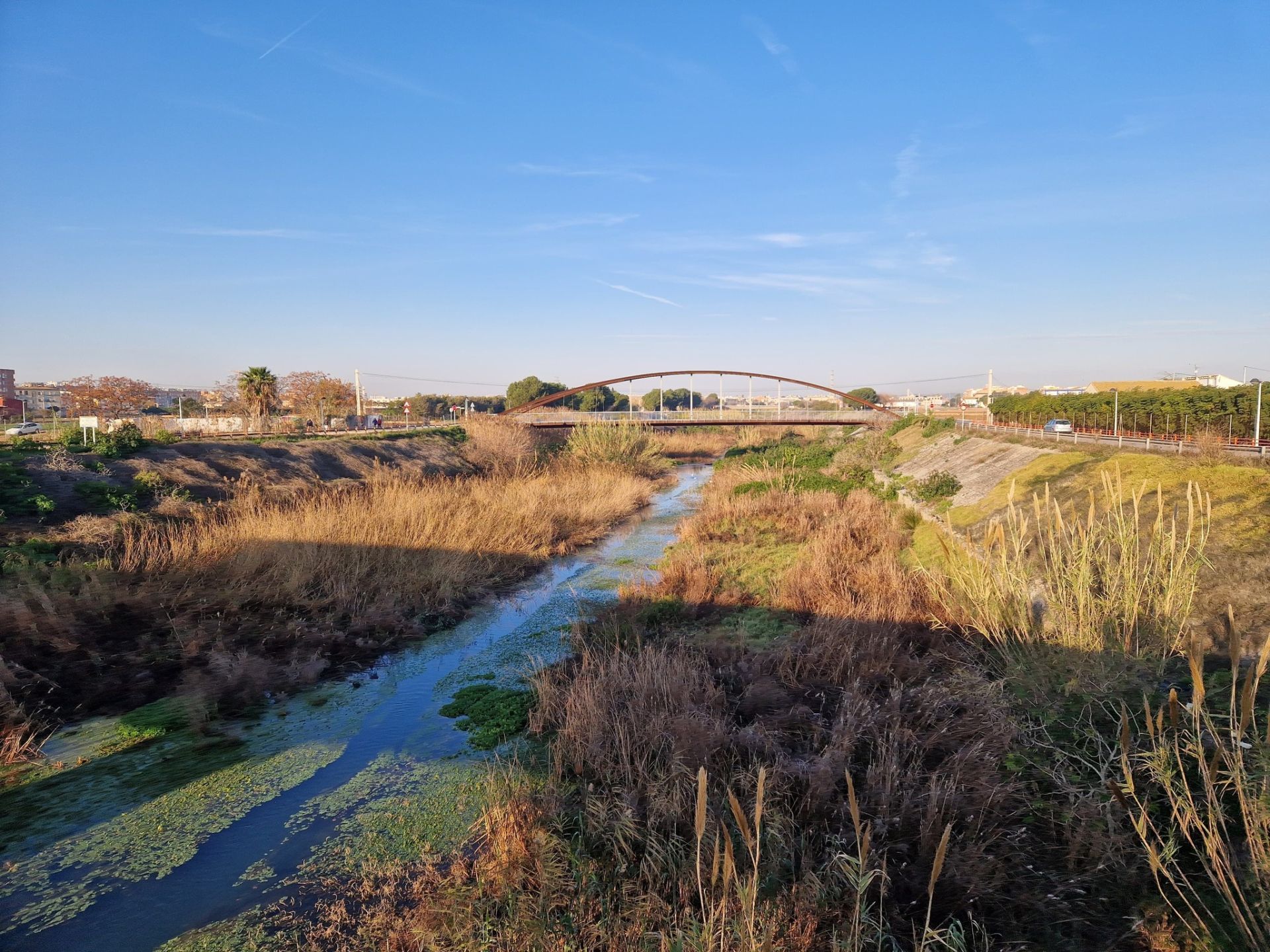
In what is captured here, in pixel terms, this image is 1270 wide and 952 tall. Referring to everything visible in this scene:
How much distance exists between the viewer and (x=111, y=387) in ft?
164

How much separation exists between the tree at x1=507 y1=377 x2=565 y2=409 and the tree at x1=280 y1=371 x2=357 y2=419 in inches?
1310

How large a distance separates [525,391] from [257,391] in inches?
2325

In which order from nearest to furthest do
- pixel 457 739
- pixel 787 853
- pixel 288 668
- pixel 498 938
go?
pixel 498 938
pixel 787 853
pixel 457 739
pixel 288 668

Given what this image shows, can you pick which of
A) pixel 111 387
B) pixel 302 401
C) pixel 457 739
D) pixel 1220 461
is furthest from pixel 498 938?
pixel 111 387

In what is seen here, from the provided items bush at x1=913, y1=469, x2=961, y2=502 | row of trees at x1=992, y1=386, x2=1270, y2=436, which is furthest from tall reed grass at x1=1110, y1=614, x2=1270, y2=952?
row of trees at x1=992, y1=386, x2=1270, y2=436

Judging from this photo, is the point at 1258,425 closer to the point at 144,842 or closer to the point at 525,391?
the point at 144,842

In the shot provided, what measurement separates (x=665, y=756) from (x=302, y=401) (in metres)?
54.3

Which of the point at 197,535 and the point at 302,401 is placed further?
the point at 302,401

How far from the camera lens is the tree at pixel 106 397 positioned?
158ft

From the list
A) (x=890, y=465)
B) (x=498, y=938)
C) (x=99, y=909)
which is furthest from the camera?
(x=890, y=465)

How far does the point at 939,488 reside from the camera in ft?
52.3

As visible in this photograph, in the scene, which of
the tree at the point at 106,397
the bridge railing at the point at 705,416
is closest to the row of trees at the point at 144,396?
the tree at the point at 106,397

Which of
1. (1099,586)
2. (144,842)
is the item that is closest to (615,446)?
(1099,586)

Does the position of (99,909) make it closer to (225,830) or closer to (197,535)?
(225,830)
